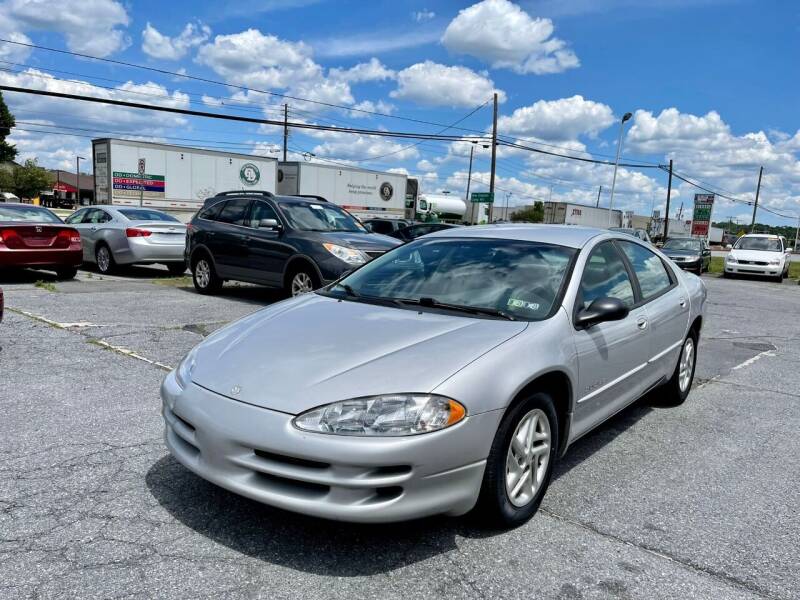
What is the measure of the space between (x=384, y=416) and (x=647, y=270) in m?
3.04

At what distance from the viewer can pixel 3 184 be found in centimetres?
8131

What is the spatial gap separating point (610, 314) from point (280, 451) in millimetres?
1950

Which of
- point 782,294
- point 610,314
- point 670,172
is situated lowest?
point 782,294

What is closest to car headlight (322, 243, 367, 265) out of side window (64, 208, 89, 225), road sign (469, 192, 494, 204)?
side window (64, 208, 89, 225)

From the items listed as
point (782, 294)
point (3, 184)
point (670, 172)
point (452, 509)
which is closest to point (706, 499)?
point (452, 509)

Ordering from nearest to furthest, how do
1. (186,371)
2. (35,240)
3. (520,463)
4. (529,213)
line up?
(520,463) < (186,371) < (35,240) < (529,213)

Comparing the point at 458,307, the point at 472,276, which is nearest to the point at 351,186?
the point at 472,276

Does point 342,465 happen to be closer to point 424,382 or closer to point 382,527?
point 424,382

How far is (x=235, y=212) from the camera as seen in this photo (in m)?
10.3

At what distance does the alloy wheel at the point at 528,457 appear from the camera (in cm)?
303

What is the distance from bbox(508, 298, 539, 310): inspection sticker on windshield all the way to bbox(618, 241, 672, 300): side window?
1.37 meters

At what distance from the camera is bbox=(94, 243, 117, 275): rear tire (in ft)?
41.8

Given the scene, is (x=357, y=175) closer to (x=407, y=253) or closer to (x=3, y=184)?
(x=407, y=253)

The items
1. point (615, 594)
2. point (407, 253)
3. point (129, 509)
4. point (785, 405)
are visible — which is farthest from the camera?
point (785, 405)
